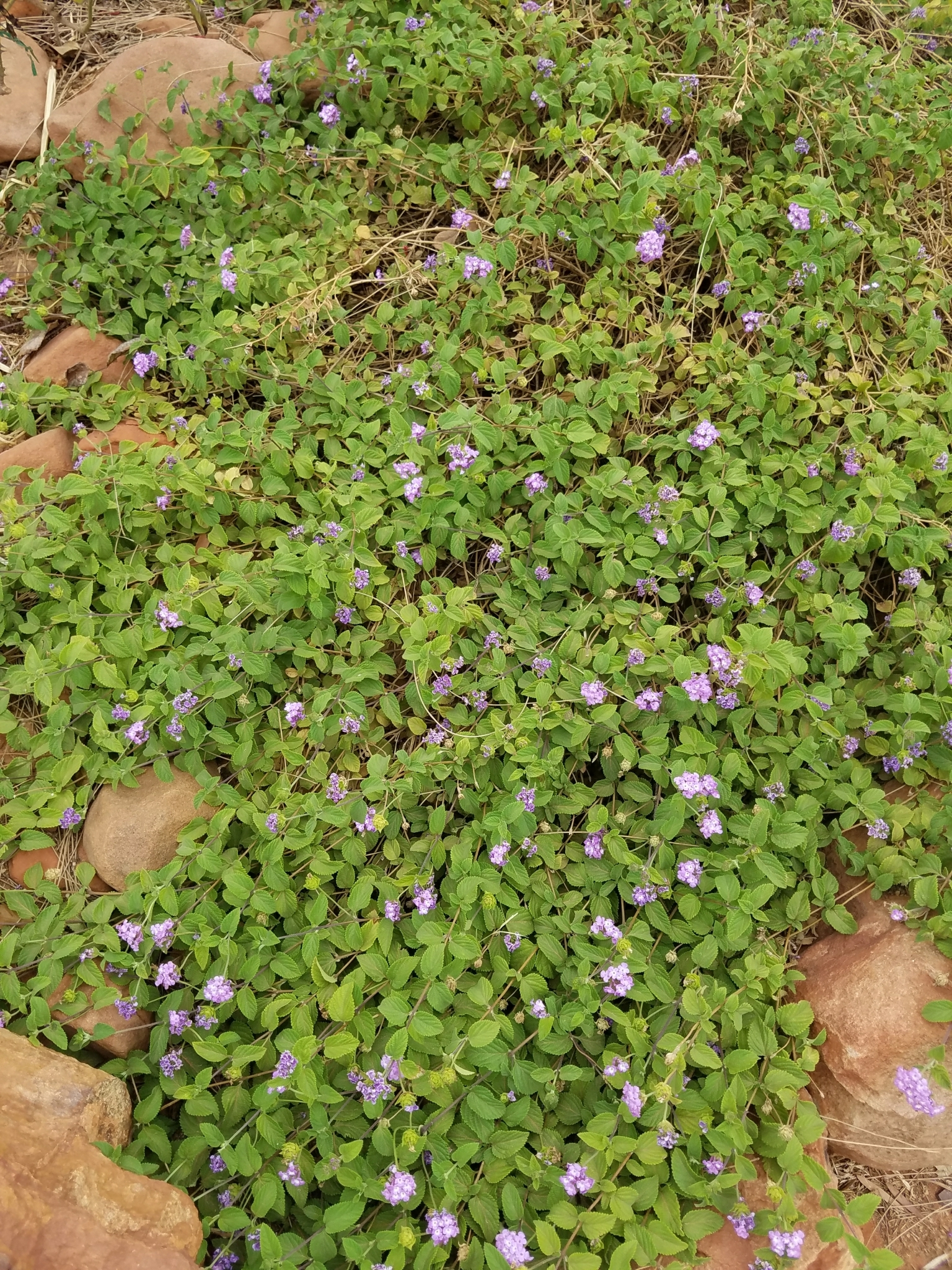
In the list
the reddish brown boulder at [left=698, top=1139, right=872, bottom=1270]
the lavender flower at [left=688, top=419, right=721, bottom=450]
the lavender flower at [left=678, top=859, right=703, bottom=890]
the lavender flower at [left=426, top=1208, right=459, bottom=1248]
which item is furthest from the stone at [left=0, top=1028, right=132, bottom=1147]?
the lavender flower at [left=688, top=419, right=721, bottom=450]

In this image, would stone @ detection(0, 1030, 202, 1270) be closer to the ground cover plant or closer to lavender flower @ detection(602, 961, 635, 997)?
the ground cover plant

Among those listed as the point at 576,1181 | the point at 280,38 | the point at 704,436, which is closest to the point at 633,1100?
the point at 576,1181

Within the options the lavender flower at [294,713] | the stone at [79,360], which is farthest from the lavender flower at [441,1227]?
the stone at [79,360]

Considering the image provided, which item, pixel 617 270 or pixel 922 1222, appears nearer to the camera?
pixel 922 1222

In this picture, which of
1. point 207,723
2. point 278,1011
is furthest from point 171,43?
point 278,1011

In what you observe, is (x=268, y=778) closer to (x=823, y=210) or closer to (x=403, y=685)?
(x=403, y=685)

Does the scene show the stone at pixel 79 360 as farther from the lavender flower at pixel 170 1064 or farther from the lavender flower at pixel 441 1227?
the lavender flower at pixel 441 1227

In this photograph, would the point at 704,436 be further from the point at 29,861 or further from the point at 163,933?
the point at 29,861
